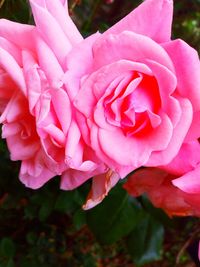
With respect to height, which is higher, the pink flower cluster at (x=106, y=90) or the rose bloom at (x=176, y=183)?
the pink flower cluster at (x=106, y=90)

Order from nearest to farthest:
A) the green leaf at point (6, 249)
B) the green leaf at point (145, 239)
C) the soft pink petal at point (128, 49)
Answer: the soft pink petal at point (128, 49) → the green leaf at point (6, 249) → the green leaf at point (145, 239)

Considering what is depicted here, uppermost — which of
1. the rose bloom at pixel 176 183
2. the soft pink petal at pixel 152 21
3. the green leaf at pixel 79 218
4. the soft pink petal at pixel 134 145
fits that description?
the soft pink petal at pixel 152 21

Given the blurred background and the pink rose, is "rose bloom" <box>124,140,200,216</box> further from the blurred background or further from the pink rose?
the blurred background

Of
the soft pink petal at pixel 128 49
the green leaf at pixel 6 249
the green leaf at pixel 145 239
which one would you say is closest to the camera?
the soft pink petal at pixel 128 49

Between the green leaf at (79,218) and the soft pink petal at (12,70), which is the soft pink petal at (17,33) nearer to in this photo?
the soft pink petal at (12,70)

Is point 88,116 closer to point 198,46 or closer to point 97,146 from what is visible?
point 97,146

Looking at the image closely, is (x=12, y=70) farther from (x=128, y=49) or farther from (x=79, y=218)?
(x=79, y=218)

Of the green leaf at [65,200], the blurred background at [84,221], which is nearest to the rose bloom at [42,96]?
the blurred background at [84,221]

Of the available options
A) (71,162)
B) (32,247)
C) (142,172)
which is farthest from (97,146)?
(32,247)
